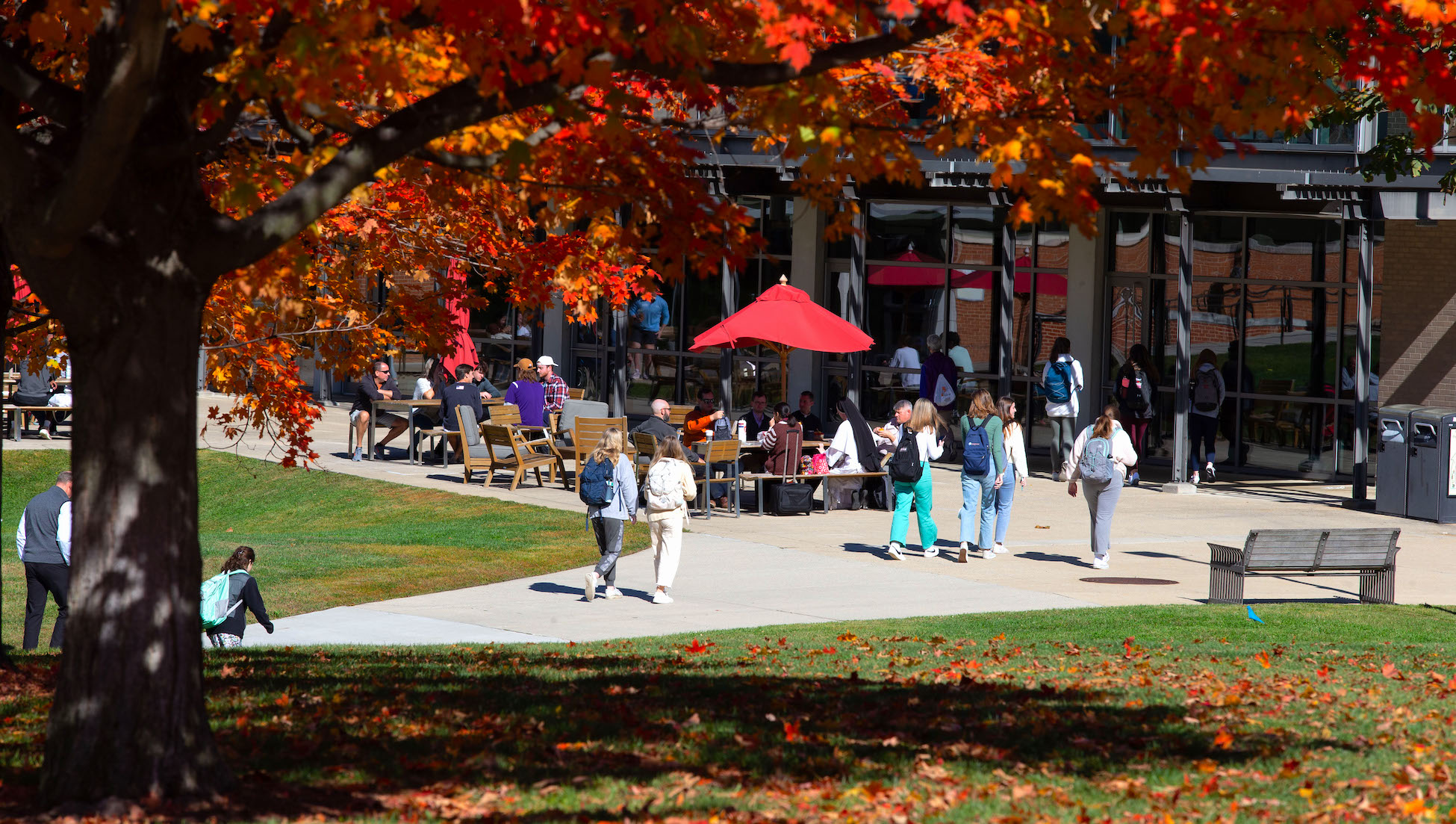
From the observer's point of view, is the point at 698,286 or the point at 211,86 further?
the point at 698,286

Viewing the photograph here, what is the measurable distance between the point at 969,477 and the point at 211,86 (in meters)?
10.1

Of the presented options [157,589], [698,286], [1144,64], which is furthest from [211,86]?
[698,286]

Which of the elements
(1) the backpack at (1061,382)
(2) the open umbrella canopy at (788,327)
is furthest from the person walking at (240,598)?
(1) the backpack at (1061,382)

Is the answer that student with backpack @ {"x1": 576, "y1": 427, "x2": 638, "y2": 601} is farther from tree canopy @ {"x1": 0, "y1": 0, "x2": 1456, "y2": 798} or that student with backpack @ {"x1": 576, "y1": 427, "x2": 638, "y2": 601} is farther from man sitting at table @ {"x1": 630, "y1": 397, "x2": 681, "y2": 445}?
tree canopy @ {"x1": 0, "y1": 0, "x2": 1456, "y2": 798}

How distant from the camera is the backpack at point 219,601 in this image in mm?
10609

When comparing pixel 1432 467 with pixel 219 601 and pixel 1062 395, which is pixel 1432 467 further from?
pixel 219 601

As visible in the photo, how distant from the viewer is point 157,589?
208 inches

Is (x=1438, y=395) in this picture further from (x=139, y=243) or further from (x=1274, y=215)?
(x=139, y=243)

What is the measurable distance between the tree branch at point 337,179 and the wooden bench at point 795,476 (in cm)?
1211

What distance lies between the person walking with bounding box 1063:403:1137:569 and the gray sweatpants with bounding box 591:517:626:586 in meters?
4.35

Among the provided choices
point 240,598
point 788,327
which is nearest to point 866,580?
point 240,598

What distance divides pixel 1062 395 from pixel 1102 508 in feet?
23.9

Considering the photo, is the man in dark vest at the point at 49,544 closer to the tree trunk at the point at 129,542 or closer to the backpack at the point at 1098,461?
the tree trunk at the point at 129,542

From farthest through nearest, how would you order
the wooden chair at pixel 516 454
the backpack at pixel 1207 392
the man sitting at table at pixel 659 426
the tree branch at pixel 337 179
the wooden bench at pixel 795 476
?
1. the backpack at pixel 1207 392
2. the wooden chair at pixel 516 454
3. the man sitting at table at pixel 659 426
4. the wooden bench at pixel 795 476
5. the tree branch at pixel 337 179
